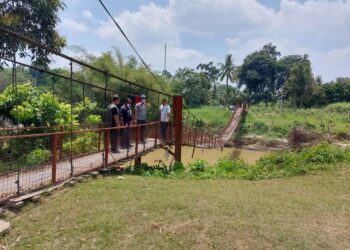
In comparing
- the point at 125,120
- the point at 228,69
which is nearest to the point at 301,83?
the point at 228,69

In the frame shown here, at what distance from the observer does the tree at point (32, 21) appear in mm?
8133

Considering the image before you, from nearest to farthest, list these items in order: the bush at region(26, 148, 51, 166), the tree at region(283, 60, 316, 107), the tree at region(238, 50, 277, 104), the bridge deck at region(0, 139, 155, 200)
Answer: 1. the bridge deck at region(0, 139, 155, 200)
2. the bush at region(26, 148, 51, 166)
3. the tree at region(283, 60, 316, 107)
4. the tree at region(238, 50, 277, 104)

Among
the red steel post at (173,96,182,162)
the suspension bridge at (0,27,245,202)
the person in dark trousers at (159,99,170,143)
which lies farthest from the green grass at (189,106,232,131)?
the person in dark trousers at (159,99,170,143)

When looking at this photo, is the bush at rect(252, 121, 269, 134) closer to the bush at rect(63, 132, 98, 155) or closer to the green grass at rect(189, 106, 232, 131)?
the green grass at rect(189, 106, 232, 131)

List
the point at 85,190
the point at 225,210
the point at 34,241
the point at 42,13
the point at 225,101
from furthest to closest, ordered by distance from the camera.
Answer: the point at 225,101, the point at 42,13, the point at 85,190, the point at 225,210, the point at 34,241

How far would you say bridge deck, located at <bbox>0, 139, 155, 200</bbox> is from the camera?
481cm

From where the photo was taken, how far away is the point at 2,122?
32.0ft

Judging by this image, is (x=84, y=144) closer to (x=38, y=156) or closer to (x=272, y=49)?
(x=38, y=156)

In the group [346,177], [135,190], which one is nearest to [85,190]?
[135,190]

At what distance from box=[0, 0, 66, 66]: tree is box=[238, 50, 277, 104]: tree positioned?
155ft

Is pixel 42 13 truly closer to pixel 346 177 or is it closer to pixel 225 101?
pixel 346 177

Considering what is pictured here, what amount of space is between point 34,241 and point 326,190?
4.85m

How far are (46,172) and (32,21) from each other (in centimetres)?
456

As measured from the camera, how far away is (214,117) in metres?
33.6
